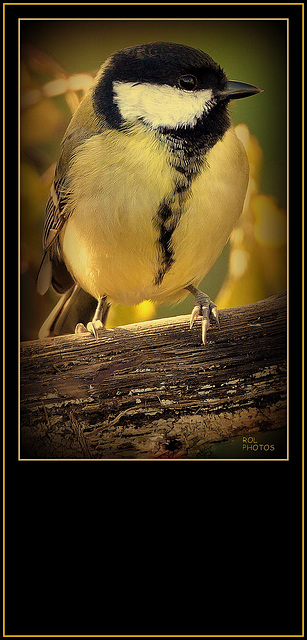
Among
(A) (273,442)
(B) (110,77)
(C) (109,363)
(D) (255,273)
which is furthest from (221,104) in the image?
(A) (273,442)

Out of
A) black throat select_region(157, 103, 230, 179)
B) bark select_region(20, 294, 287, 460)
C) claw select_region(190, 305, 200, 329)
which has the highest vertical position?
black throat select_region(157, 103, 230, 179)

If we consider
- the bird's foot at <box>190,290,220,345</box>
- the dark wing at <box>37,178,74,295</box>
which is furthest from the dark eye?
the bird's foot at <box>190,290,220,345</box>

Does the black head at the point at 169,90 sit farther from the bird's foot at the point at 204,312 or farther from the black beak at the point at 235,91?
the bird's foot at the point at 204,312

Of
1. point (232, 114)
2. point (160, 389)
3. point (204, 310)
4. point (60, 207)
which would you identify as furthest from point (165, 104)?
point (160, 389)

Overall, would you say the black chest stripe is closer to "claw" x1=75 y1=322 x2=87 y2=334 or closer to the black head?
the black head

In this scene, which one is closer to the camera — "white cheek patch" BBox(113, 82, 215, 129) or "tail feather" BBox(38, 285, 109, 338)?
"white cheek patch" BBox(113, 82, 215, 129)

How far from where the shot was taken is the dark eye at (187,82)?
137cm

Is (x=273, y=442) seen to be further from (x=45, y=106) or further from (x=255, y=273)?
(x=45, y=106)

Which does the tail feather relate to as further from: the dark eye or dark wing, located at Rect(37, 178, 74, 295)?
the dark eye

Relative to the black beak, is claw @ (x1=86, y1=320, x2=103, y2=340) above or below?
below

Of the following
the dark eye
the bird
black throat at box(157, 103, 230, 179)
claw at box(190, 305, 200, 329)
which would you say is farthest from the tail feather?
the dark eye

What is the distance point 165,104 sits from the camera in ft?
4.54

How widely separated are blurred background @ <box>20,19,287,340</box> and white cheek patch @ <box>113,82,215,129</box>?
0.09m

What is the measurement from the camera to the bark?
145 centimetres
